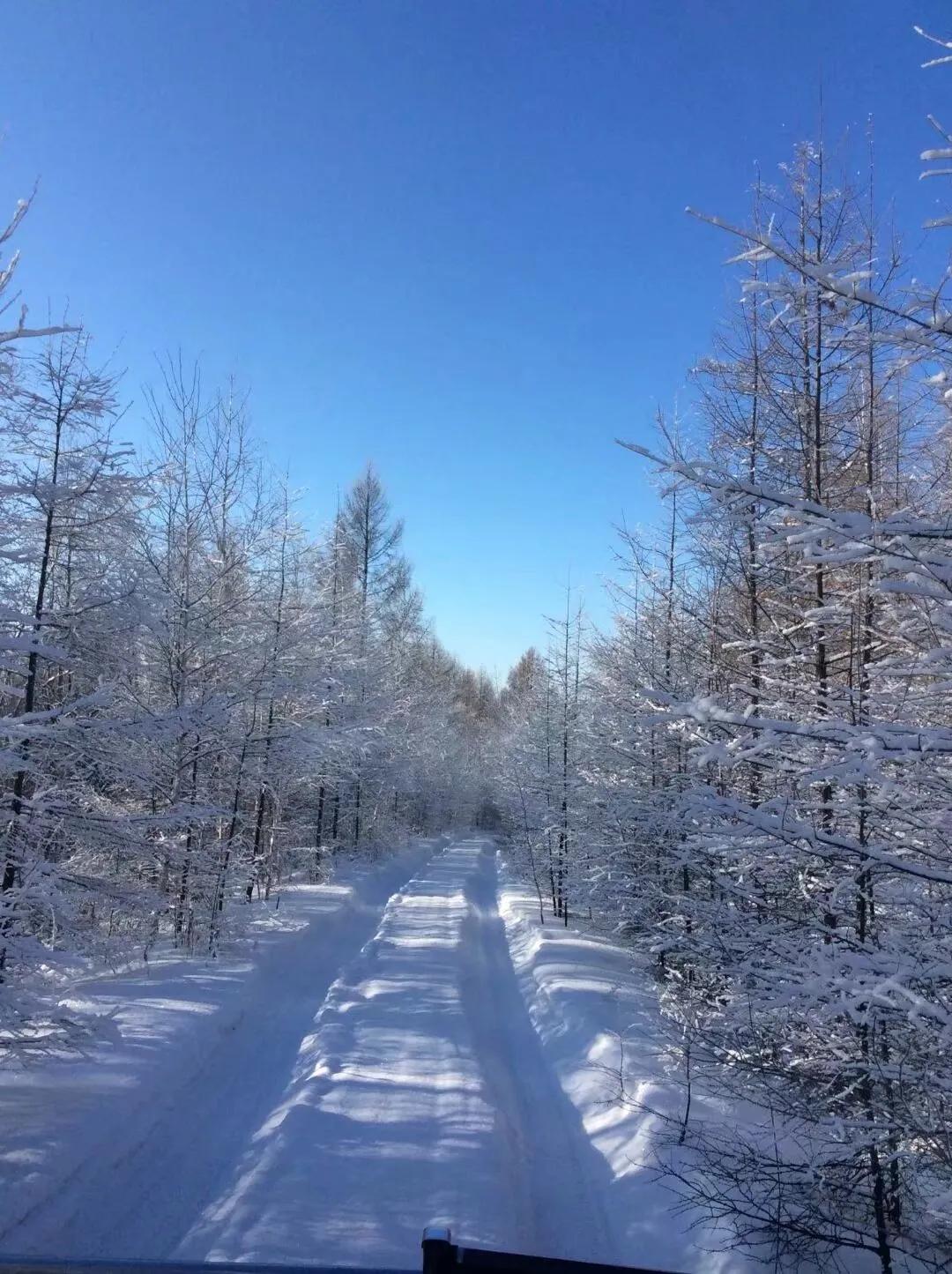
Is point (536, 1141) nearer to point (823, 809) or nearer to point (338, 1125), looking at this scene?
point (338, 1125)

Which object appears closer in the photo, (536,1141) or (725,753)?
(725,753)

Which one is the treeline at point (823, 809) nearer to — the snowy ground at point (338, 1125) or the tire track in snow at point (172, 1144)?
the snowy ground at point (338, 1125)

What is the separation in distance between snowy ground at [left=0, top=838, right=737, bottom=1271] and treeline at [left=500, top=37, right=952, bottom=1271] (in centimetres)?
81

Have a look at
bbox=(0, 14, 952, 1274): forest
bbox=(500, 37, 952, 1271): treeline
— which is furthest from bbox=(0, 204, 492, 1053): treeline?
bbox=(500, 37, 952, 1271): treeline

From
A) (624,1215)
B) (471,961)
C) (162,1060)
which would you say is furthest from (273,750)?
(624,1215)

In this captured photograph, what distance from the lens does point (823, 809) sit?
4.72m

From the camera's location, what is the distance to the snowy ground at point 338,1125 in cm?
465

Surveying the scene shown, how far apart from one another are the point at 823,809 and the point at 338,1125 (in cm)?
445

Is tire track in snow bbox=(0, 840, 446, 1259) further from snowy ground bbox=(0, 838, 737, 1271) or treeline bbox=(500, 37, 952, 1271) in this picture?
treeline bbox=(500, 37, 952, 1271)

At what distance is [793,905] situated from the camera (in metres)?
5.53

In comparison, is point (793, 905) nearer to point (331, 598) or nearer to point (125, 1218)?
point (125, 1218)

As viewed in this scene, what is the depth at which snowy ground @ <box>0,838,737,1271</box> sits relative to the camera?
15.3 ft

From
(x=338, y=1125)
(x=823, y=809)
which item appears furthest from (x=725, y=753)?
(x=338, y=1125)

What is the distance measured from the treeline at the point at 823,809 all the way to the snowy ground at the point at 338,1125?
81 centimetres
